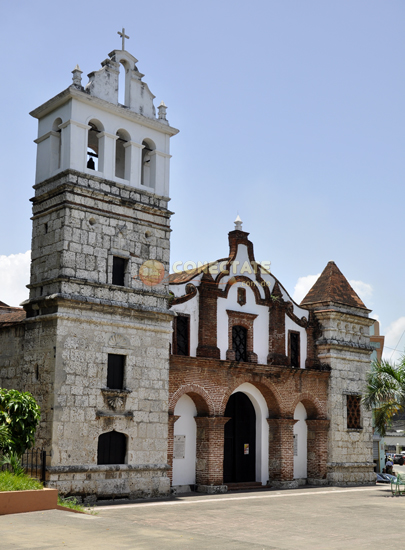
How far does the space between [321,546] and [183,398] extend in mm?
11490

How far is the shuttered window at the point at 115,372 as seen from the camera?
2073 centimetres

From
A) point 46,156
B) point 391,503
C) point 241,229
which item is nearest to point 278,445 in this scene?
point 391,503

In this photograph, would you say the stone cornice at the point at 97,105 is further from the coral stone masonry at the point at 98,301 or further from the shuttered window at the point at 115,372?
the shuttered window at the point at 115,372

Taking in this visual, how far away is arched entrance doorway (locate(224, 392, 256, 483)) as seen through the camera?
25.4 m

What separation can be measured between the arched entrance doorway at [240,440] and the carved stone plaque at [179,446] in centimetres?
228

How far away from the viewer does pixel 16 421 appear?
1683 cm

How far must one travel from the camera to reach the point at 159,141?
23500 mm

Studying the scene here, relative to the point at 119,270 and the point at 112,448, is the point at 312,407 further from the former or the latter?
the point at 119,270

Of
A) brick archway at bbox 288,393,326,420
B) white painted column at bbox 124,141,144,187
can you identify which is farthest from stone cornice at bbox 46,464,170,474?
white painted column at bbox 124,141,144,187

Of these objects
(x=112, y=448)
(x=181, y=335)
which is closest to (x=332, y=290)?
(x=181, y=335)

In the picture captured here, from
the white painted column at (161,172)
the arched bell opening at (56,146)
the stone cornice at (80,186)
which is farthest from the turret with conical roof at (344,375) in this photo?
the arched bell opening at (56,146)

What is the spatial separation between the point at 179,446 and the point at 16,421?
8.24 metres

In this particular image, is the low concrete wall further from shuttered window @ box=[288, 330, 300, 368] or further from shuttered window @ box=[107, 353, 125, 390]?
shuttered window @ box=[288, 330, 300, 368]

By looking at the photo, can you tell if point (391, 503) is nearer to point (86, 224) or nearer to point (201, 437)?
point (201, 437)
